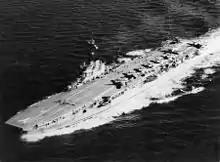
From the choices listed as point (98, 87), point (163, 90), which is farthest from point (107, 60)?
point (163, 90)

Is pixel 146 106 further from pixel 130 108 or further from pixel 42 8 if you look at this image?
pixel 42 8

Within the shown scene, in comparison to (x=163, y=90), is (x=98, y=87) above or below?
above

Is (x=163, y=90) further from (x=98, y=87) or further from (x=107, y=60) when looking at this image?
(x=107, y=60)

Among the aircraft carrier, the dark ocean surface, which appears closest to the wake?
the aircraft carrier

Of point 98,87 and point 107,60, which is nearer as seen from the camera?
point 98,87

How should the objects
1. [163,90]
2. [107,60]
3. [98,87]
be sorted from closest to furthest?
1. [98,87]
2. [163,90]
3. [107,60]

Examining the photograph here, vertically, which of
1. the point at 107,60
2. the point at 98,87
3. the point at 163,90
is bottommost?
the point at 163,90

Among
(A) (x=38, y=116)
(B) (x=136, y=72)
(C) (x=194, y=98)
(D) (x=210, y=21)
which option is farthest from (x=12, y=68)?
(D) (x=210, y=21)
